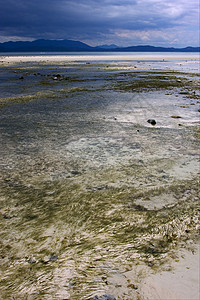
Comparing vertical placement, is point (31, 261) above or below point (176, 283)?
above

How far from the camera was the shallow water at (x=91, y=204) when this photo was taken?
3142 mm

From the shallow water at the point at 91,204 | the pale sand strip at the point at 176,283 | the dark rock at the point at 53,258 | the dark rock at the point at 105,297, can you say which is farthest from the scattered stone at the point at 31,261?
the pale sand strip at the point at 176,283

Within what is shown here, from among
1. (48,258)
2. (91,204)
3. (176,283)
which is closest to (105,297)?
(176,283)

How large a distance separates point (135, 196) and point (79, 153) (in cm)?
286

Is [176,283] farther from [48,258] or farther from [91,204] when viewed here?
[91,204]

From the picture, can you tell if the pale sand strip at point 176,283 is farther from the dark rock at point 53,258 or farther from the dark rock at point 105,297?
the dark rock at point 53,258

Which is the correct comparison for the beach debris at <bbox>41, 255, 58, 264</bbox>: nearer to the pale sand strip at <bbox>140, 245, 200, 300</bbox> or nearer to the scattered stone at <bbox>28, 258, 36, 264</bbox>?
the scattered stone at <bbox>28, 258, 36, 264</bbox>

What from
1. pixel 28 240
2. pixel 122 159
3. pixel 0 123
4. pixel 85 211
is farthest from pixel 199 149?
pixel 0 123

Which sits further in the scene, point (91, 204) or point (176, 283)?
point (91, 204)

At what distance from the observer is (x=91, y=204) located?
15.6 ft

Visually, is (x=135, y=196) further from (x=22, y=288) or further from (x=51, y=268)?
(x=22, y=288)

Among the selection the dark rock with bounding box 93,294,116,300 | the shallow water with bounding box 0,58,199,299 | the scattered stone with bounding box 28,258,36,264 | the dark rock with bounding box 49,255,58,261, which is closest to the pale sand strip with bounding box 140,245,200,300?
the shallow water with bounding box 0,58,199,299

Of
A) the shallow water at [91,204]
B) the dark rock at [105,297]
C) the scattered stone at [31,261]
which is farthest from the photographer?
the scattered stone at [31,261]

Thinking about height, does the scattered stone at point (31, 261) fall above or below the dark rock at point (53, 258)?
above
